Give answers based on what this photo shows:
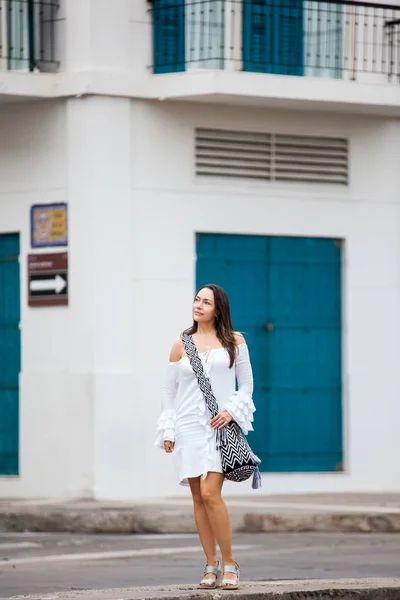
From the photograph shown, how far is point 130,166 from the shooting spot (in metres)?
17.9

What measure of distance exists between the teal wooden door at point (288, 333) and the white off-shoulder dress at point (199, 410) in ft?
28.0

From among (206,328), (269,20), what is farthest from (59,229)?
(206,328)

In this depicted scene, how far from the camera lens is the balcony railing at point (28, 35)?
1812 centimetres

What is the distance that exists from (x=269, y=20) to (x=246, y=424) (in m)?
9.75

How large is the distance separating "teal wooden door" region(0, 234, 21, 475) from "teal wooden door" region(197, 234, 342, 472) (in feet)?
7.19

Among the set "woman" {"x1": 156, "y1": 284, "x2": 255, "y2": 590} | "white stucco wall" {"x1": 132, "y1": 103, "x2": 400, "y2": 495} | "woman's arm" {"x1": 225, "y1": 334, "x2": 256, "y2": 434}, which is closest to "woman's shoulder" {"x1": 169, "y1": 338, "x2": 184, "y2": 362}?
"woman" {"x1": 156, "y1": 284, "x2": 255, "y2": 590}

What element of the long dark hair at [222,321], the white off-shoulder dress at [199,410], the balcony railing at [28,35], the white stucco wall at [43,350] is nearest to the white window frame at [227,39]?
the balcony railing at [28,35]

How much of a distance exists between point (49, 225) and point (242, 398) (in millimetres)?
8638

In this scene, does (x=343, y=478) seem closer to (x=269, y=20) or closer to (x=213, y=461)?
(x=269, y=20)

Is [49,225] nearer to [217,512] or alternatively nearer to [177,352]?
[177,352]

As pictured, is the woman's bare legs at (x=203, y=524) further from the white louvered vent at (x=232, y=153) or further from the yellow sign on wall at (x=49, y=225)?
the white louvered vent at (x=232, y=153)

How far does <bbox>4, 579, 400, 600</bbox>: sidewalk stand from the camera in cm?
930

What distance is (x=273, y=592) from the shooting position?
944cm

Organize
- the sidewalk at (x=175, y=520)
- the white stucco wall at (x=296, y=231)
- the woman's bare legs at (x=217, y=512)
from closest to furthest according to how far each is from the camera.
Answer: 1. the woman's bare legs at (x=217, y=512)
2. the sidewalk at (x=175, y=520)
3. the white stucco wall at (x=296, y=231)
